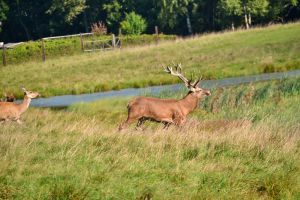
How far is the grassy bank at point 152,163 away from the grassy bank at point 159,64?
58.0 feet

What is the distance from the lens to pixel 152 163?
938 cm

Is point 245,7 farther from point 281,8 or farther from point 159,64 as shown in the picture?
point 159,64

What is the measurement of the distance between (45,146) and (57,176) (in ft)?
5.44

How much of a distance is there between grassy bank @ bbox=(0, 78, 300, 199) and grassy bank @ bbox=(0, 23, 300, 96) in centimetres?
1769

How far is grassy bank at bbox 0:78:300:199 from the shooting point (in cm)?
836

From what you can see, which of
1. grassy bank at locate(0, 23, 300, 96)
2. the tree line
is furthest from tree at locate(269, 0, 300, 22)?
grassy bank at locate(0, 23, 300, 96)

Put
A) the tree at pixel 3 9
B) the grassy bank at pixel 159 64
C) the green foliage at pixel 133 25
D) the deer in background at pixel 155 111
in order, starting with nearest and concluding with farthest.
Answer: the deer in background at pixel 155 111
the grassy bank at pixel 159 64
the green foliage at pixel 133 25
the tree at pixel 3 9

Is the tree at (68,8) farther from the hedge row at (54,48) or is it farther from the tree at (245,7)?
the hedge row at (54,48)

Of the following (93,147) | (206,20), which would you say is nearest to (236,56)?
(93,147)

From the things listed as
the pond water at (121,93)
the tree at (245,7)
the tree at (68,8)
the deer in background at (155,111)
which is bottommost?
the pond water at (121,93)

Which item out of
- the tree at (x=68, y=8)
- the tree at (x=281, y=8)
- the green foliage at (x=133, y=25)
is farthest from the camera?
the tree at (x=68, y=8)

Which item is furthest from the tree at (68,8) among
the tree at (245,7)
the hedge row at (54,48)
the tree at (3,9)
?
the hedge row at (54,48)

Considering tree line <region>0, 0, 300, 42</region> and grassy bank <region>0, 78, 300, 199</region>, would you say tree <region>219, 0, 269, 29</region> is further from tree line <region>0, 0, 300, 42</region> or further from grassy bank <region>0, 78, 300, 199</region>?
grassy bank <region>0, 78, 300, 199</region>

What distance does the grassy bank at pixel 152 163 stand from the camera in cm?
836
